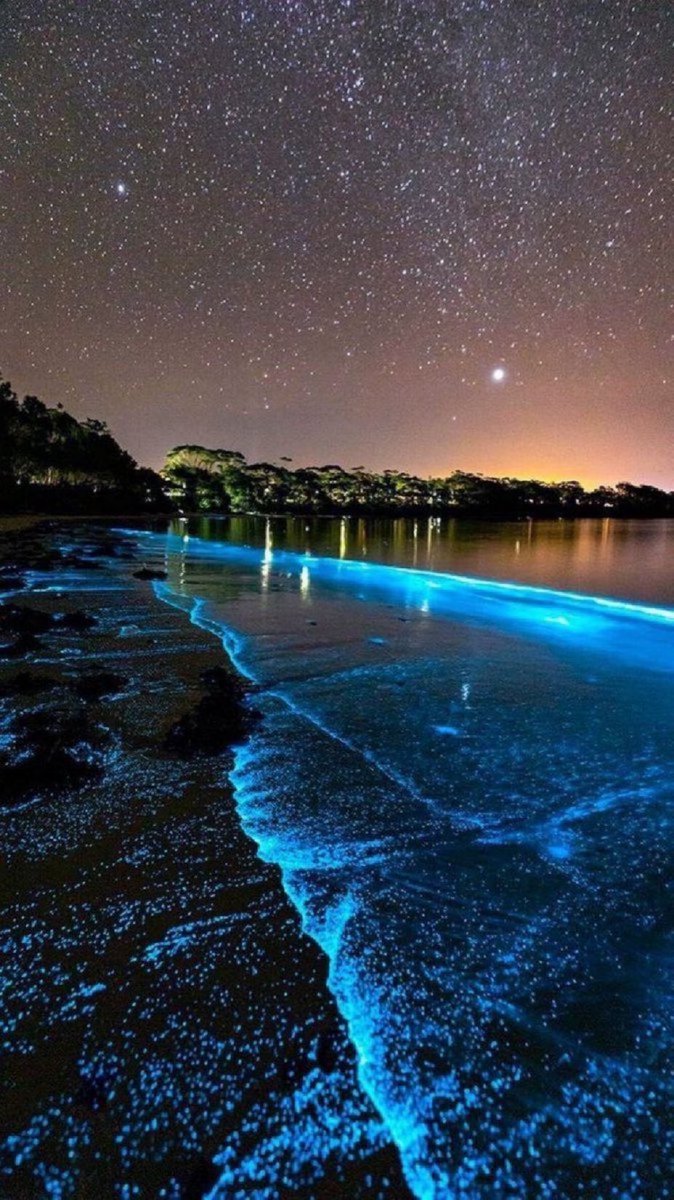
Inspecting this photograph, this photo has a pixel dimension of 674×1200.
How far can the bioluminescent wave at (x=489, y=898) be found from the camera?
190 centimetres

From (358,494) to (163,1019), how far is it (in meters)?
174

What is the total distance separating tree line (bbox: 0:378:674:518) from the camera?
67000 millimetres

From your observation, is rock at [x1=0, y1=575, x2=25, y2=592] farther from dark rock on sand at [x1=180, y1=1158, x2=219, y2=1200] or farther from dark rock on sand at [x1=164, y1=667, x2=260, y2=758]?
dark rock on sand at [x1=180, y1=1158, x2=219, y2=1200]

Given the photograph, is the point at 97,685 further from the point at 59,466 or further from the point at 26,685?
the point at 59,466

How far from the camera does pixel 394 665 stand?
8.41 meters

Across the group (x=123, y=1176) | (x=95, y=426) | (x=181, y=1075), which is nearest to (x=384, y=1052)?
(x=181, y=1075)

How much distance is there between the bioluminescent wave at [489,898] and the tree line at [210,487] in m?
62.8

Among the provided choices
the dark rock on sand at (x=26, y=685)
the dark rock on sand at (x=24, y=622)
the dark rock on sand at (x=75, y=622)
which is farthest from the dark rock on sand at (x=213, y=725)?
the dark rock on sand at (x=24, y=622)

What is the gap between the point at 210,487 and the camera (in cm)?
13700

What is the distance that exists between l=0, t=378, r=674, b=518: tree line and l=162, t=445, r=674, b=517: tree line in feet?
1.07

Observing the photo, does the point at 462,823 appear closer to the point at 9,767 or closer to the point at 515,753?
the point at 515,753

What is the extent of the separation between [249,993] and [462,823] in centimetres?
201

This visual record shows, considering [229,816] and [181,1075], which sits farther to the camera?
[229,816]

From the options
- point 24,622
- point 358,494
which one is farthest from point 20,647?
point 358,494
